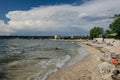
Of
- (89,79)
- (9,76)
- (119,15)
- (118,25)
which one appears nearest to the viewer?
(89,79)

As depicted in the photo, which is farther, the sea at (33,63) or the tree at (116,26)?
the tree at (116,26)

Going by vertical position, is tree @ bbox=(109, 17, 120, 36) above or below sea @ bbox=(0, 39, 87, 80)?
above

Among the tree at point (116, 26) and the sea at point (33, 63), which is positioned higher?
the tree at point (116, 26)

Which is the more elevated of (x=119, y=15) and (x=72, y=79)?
(x=119, y=15)

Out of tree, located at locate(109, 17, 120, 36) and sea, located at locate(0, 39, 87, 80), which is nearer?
sea, located at locate(0, 39, 87, 80)

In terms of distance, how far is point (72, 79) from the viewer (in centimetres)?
1927

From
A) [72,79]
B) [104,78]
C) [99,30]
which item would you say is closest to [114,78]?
[104,78]

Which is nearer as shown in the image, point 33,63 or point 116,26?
point 33,63

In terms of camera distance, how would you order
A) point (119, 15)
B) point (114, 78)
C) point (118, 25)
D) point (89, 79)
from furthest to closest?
point (119, 15) → point (118, 25) → point (89, 79) → point (114, 78)

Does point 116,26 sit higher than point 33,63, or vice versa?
point 116,26

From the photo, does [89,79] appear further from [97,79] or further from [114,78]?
[114,78]

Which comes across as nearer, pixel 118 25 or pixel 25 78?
pixel 25 78

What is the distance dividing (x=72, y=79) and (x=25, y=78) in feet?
13.4

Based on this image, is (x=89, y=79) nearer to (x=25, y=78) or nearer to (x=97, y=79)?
(x=97, y=79)
